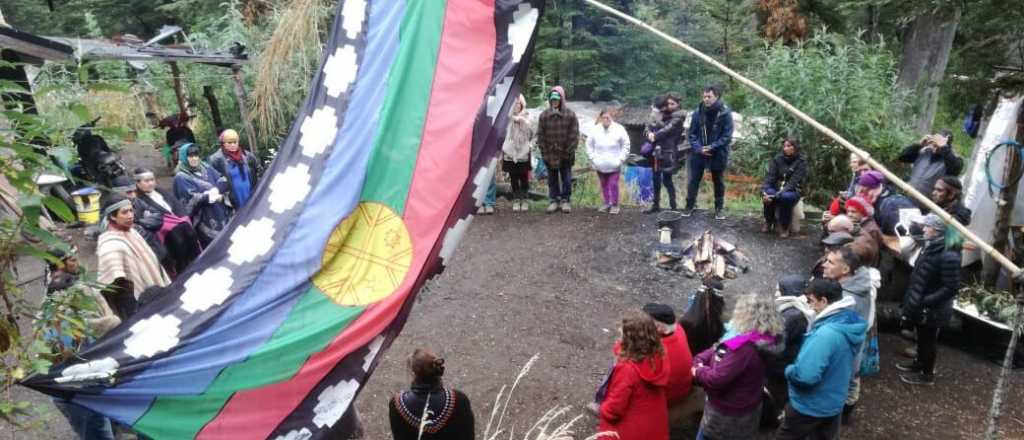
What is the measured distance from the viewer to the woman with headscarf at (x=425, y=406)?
12.3 feet

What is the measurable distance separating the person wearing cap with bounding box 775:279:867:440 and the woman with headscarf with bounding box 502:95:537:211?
5864mm

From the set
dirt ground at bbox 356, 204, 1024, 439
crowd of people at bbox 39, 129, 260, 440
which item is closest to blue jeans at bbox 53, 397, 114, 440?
crowd of people at bbox 39, 129, 260, 440

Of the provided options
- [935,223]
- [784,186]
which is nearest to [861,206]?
[935,223]

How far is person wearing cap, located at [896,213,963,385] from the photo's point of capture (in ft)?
18.5

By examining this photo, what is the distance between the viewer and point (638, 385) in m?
4.12

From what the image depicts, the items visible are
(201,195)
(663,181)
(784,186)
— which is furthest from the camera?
(663,181)

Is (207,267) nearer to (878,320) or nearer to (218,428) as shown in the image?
(218,428)

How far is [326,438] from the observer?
3629 millimetres

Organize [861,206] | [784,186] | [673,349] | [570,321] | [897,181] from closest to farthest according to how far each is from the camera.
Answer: [897,181], [673,349], [861,206], [570,321], [784,186]

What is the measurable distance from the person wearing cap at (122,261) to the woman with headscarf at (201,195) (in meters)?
1.92

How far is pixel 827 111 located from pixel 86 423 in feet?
31.3

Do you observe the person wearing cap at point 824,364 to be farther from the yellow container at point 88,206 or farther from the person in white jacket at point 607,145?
the yellow container at point 88,206

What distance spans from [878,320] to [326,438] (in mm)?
5716

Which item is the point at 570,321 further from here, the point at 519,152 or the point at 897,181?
the point at 897,181
